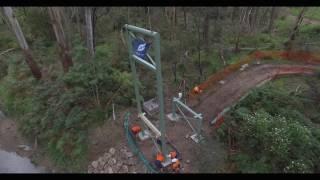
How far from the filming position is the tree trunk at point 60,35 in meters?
11.6

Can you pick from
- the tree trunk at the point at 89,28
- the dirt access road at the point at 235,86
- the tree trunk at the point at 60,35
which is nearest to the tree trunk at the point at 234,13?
the dirt access road at the point at 235,86

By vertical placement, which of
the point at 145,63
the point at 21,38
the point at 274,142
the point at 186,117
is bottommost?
the point at 186,117

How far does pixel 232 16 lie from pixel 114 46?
8.49 m

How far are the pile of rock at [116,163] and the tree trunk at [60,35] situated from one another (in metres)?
5.26

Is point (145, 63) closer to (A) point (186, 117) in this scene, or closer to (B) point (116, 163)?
(A) point (186, 117)

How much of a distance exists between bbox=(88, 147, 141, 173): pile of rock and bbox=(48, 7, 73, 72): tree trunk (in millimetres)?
5256

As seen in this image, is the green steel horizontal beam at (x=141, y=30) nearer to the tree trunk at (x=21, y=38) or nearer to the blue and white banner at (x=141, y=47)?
the blue and white banner at (x=141, y=47)

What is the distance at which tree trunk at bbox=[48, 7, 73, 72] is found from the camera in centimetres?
1159

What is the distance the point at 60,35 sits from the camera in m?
12.1

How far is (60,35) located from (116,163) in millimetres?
6345

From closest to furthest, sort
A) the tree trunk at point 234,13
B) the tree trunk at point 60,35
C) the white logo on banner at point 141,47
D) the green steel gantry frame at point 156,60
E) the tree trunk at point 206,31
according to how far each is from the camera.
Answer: the green steel gantry frame at point 156,60 → the white logo on banner at point 141,47 → the tree trunk at point 60,35 → the tree trunk at point 206,31 → the tree trunk at point 234,13

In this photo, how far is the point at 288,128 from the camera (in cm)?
786

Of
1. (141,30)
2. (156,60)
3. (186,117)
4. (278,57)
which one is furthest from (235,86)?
(141,30)
